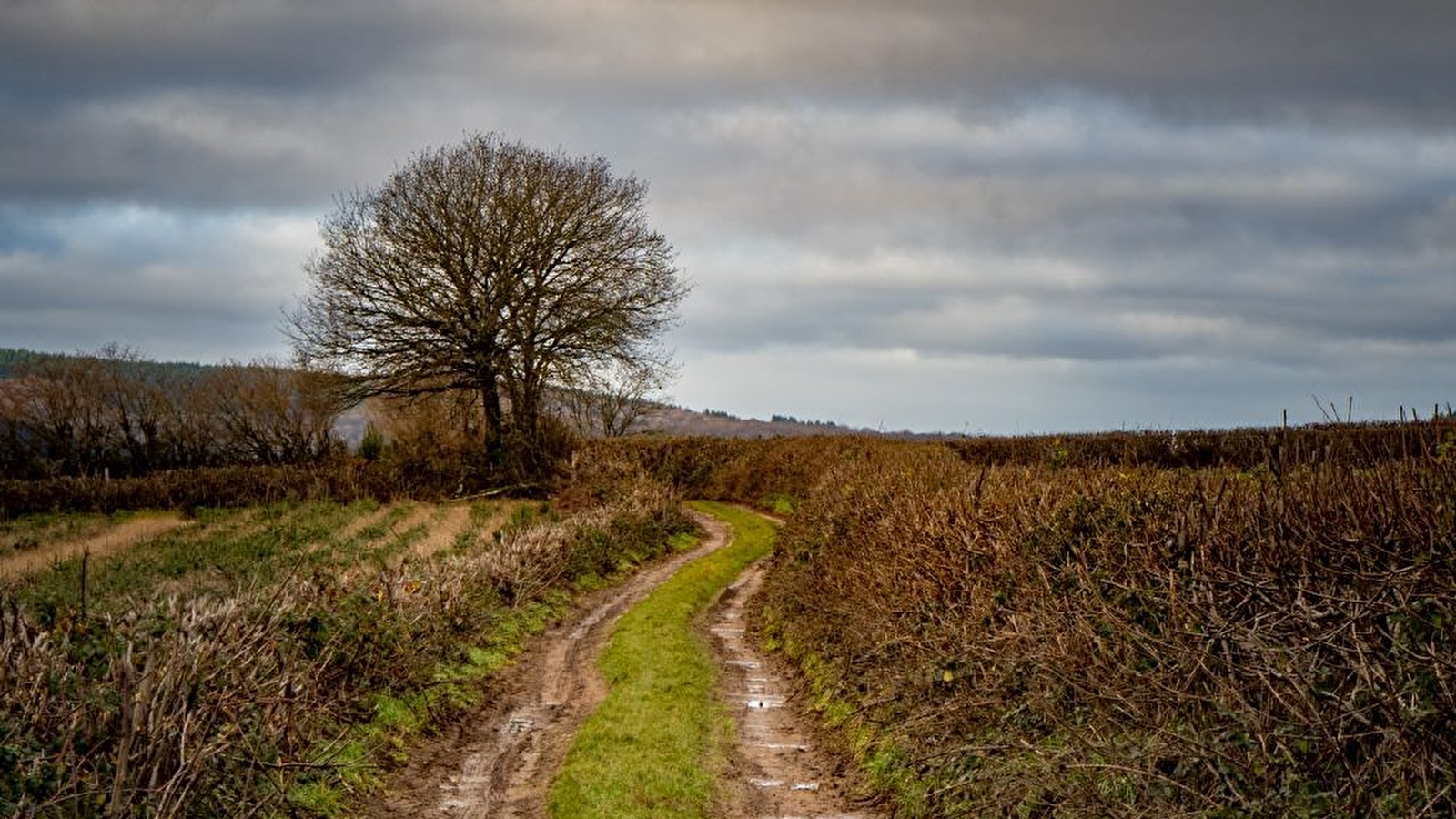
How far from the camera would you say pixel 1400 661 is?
6680 millimetres

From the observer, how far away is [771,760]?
13859 mm

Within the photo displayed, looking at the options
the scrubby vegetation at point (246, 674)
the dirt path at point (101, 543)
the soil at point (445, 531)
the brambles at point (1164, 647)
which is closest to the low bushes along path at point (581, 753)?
the scrubby vegetation at point (246, 674)

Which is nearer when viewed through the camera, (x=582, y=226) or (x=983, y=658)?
(x=983, y=658)

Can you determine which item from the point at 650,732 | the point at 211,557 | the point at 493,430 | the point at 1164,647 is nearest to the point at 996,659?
the point at 1164,647

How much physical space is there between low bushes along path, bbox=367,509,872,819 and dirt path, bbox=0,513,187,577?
17115 millimetres

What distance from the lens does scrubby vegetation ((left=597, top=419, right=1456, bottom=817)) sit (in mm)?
6570

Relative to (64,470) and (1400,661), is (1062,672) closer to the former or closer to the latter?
(1400,661)

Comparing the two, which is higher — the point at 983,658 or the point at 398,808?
the point at 983,658

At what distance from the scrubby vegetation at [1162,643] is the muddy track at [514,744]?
3754 millimetres

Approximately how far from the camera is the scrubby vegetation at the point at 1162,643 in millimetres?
6570

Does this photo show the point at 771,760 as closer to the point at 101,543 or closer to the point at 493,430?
the point at 101,543

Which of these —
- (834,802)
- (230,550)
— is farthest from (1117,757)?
(230,550)

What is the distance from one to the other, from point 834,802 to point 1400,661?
6.70 metres

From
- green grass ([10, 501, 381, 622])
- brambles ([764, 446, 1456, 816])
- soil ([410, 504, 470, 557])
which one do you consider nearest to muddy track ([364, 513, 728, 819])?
green grass ([10, 501, 381, 622])
